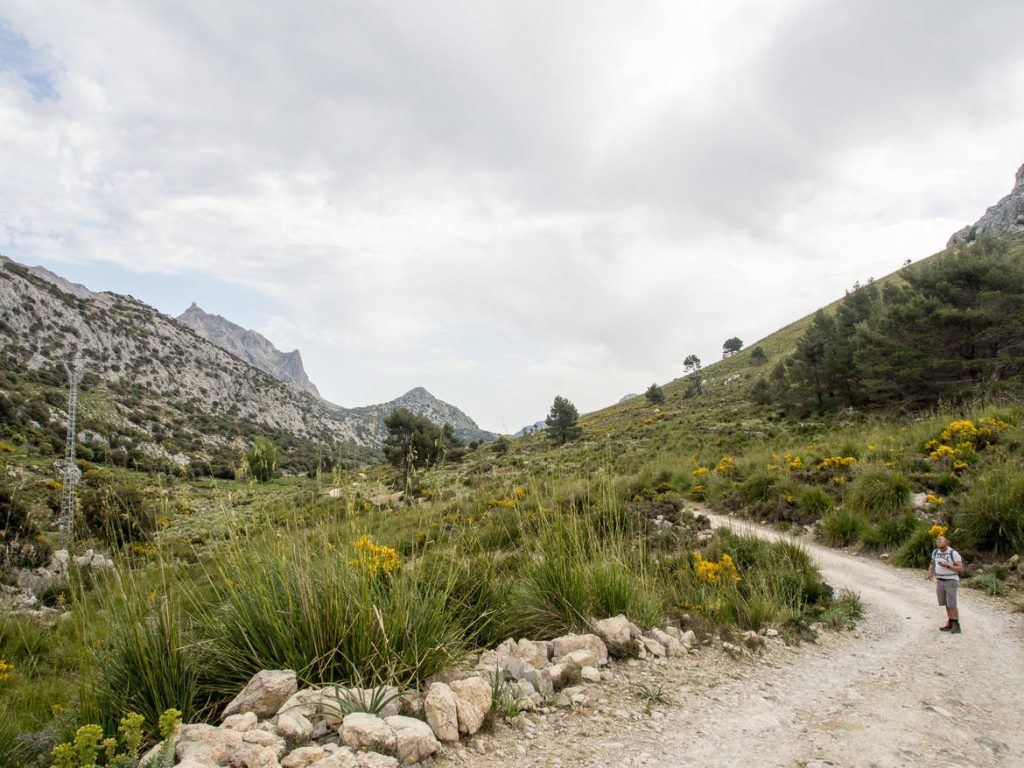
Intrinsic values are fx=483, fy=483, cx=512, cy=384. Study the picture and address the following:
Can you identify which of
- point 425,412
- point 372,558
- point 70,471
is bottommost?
point 372,558

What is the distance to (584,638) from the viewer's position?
4.26 m

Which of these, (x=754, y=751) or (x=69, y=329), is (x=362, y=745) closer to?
(x=754, y=751)

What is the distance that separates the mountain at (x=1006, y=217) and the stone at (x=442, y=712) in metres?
77.2

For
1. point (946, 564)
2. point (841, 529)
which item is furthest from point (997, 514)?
point (946, 564)

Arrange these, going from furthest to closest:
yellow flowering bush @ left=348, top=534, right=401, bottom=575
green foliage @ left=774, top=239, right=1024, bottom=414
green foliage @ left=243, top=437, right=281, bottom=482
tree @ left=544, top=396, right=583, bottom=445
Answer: tree @ left=544, top=396, right=583, bottom=445
green foliage @ left=774, top=239, right=1024, bottom=414
green foliage @ left=243, top=437, right=281, bottom=482
yellow flowering bush @ left=348, top=534, right=401, bottom=575

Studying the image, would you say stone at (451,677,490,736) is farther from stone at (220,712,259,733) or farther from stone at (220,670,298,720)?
stone at (220,712,259,733)

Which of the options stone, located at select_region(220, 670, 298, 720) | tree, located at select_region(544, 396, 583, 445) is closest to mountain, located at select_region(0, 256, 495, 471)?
tree, located at select_region(544, 396, 583, 445)

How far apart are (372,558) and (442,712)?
53.7 inches

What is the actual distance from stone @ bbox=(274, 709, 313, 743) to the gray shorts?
7.35m

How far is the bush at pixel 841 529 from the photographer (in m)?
10.1

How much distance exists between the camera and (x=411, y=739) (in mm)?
2646

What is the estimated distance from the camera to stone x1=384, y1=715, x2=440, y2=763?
2613 millimetres

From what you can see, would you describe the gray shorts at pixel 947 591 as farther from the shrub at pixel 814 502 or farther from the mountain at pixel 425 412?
the mountain at pixel 425 412

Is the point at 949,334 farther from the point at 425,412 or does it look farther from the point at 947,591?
the point at 425,412
